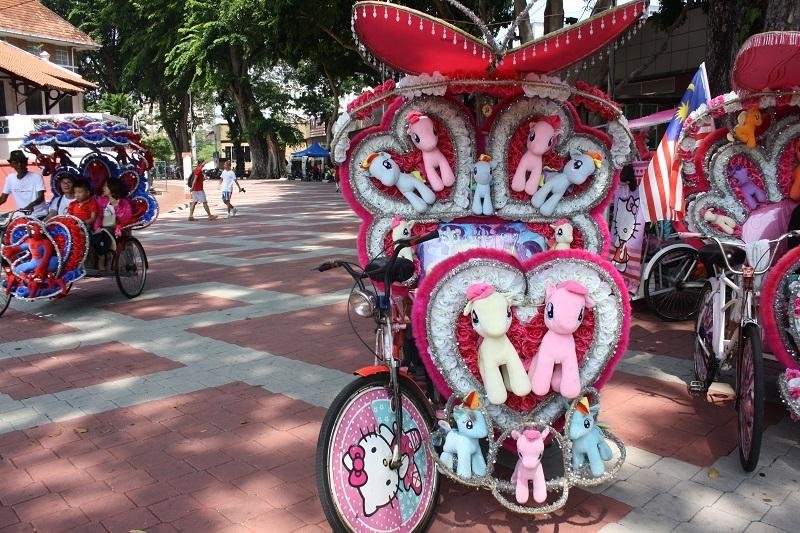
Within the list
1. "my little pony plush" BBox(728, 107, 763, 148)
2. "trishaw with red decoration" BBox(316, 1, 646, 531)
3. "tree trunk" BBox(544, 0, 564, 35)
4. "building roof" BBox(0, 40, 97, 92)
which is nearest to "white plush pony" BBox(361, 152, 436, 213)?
"trishaw with red decoration" BBox(316, 1, 646, 531)

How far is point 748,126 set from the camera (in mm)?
4484

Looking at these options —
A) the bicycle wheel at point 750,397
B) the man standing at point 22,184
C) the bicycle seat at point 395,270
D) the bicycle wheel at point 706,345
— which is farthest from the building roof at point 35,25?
the bicycle wheel at point 750,397

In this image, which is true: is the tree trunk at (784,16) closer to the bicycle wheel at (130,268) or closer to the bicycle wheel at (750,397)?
the bicycle wheel at (750,397)

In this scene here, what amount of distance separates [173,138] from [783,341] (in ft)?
170

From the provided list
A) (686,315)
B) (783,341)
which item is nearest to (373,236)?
(783,341)

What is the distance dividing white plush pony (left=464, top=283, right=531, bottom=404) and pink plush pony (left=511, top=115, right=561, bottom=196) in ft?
4.06

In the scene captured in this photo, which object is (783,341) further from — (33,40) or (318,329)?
(33,40)

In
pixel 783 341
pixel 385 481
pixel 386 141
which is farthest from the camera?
pixel 386 141

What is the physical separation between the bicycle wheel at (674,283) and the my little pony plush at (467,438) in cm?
415

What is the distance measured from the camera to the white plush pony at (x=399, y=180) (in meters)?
3.95

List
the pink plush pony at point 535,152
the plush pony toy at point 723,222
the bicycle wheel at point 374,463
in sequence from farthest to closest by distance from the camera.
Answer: the plush pony toy at point 723,222, the pink plush pony at point 535,152, the bicycle wheel at point 374,463

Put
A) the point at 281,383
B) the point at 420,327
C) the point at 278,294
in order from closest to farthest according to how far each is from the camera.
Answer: the point at 420,327, the point at 281,383, the point at 278,294

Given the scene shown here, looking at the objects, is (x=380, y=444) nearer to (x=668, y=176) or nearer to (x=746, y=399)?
(x=746, y=399)

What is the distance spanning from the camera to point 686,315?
6539mm
